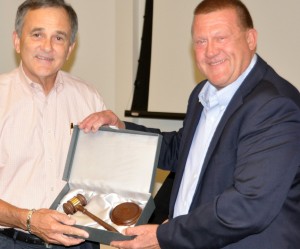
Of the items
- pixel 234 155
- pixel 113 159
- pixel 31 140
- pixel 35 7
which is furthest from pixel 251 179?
pixel 35 7

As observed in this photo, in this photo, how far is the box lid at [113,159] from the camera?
6.46 feet

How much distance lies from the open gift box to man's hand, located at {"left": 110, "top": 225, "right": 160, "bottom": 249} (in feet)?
0.78

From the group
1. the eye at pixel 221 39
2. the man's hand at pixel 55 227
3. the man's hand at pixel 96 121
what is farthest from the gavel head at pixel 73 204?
the eye at pixel 221 39

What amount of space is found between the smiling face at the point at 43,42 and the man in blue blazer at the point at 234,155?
278 mm

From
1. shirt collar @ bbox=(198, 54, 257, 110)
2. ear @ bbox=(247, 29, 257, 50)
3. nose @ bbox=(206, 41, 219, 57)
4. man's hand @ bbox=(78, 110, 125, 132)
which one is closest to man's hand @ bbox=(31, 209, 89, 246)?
man's hand @ bbox=(78, 110, 125, 132)

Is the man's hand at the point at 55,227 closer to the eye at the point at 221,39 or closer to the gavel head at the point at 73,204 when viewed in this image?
the gavel head at the point at 73,204

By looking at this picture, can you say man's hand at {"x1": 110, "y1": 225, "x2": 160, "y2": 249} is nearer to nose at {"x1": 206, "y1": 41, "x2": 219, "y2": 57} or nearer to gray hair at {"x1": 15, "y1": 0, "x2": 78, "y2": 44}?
nose at {"x1": 206, "y1": 41, "x2": 219, "y2": 57}

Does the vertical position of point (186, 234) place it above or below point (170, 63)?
below

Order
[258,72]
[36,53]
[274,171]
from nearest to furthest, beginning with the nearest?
[274,171], [258,72], [36,53]

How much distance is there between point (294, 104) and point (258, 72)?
Result: 8.3 inches

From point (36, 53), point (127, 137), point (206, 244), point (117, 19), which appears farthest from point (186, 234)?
point (117, 19)

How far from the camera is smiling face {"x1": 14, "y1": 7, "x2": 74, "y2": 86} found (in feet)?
6.25

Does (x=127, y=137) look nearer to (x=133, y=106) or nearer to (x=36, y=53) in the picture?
(x=36, y=53)

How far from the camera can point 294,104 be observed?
1.55 metres
